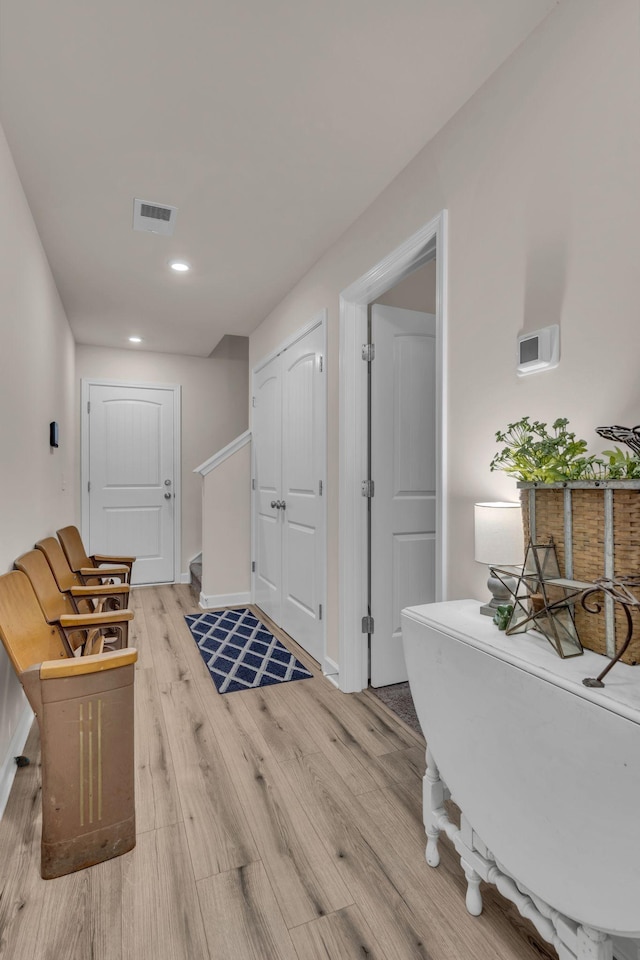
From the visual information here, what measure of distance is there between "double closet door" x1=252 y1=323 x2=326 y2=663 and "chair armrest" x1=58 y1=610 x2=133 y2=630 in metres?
1.23

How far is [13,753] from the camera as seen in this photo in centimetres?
193

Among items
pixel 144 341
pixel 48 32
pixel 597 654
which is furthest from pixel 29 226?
pixel 597 654

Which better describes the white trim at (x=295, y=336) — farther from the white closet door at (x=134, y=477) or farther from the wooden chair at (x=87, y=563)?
the wooden chair at (x=87, y=563)

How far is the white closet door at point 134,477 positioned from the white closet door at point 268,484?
139 centimetres

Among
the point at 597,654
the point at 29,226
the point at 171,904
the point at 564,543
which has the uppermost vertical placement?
the point at 29,226

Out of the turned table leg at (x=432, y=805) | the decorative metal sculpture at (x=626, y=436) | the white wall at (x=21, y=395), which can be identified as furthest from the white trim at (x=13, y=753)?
the decorative metal sculpture at (x=626, y=436)

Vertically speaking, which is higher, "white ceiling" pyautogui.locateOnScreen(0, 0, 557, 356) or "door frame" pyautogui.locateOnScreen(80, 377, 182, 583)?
"white ceiling" pyautogui.locateOnScreen(0, 0, 557, 356)

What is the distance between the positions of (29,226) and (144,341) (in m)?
2.39

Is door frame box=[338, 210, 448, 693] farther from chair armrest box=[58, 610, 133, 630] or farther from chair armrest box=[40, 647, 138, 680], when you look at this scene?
chair armrest box=[40, 647, 138, 680]

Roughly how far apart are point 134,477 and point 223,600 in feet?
5.60

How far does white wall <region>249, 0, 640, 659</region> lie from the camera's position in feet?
3.96

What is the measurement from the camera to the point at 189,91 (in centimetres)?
170

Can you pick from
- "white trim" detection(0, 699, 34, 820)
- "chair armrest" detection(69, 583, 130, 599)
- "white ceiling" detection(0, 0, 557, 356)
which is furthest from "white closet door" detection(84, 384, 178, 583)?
"white trim" detection(0, 699, 34, 820)

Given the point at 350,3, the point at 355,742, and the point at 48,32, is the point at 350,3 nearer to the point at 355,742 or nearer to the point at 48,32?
the point at 48,32
